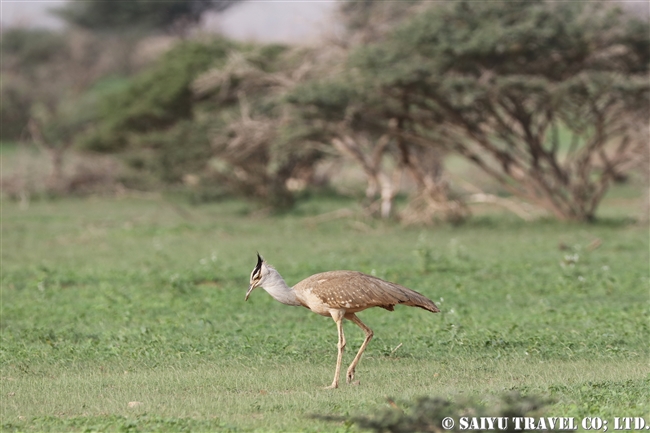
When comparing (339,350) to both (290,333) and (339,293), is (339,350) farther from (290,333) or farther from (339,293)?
(290,333)

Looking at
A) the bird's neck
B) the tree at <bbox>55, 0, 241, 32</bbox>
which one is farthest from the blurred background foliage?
the tree at <bbox>55, 0, 241, 32</bbox>

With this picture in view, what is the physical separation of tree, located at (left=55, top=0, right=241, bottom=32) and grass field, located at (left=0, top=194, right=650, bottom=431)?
3665 cm

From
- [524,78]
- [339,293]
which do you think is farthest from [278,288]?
[524,78]

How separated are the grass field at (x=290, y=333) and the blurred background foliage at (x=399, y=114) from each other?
9.76 ft

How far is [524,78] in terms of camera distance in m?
19.1

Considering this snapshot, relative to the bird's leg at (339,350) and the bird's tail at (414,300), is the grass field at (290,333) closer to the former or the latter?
the bird's leg at (339,350)

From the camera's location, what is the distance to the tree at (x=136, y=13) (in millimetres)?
53250

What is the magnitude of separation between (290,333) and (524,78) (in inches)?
436

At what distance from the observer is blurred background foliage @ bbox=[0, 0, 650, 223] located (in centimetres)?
1956

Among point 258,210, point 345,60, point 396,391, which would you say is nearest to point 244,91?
point 258,210

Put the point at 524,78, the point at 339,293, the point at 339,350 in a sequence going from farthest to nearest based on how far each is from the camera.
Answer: the point at 524,78, the point at 339,350, the point at 339,293

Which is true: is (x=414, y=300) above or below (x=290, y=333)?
above

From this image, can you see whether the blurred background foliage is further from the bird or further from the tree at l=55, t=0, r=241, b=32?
the tree at l=55, t=0, r=241, b=32

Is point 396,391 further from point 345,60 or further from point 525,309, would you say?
point 345,60
